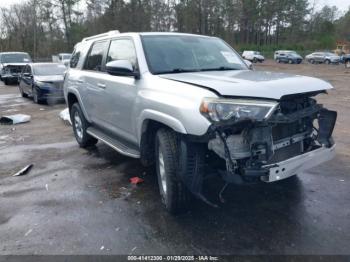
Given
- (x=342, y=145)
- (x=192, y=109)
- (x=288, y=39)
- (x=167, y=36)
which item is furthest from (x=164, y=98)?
(x=288, y=39)

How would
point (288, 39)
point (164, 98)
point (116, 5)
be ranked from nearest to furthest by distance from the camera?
point (164, 98)
point (116, 5)
point (288, 39)

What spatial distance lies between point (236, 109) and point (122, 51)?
2.41 meters

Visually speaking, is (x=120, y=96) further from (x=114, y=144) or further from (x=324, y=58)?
(x=324, y=58)

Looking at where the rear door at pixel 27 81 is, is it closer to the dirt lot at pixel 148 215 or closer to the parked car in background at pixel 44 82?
the parked car in background at pixel 44 82

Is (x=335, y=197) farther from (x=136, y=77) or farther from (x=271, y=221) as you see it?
(x=136, y=77)

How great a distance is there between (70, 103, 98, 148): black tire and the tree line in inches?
1812

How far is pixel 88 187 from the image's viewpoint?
16.1 feet

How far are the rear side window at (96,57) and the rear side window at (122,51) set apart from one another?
0.32 meters

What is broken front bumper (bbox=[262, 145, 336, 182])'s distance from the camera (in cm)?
317

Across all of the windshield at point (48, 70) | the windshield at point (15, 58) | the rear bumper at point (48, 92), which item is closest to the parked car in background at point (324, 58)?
the windshield at point (15, 58)

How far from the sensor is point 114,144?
16.4 ft

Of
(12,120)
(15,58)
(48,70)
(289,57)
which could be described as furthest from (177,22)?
(12,120)

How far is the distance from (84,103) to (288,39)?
241ft

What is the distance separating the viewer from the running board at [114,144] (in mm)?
4502
